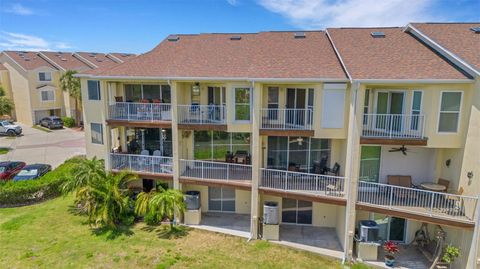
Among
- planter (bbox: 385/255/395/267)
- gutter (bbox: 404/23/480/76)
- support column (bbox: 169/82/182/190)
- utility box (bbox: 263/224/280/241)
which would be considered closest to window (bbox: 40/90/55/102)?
support column (bbox: 169/82/182/190)

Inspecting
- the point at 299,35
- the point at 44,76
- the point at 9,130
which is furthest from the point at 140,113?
the point at 44,76

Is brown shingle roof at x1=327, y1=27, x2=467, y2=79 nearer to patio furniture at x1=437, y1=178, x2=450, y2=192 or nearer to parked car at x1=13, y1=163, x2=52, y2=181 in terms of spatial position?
patio furniture at x1=437, y1=178, x2=450, y2=192

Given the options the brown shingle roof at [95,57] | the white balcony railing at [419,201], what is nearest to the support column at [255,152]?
the white balcony railing at [419,201]

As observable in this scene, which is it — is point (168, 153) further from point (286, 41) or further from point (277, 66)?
point (286, 41)

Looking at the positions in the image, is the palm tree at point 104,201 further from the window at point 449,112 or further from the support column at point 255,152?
the window at point 449,112

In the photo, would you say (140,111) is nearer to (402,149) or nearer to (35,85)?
(402,149)

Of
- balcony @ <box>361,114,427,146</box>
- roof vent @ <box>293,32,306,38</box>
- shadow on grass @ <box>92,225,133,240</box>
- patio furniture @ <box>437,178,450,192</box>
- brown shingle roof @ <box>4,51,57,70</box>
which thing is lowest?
shadow on grass @ <box>92,225,133,240</box>
